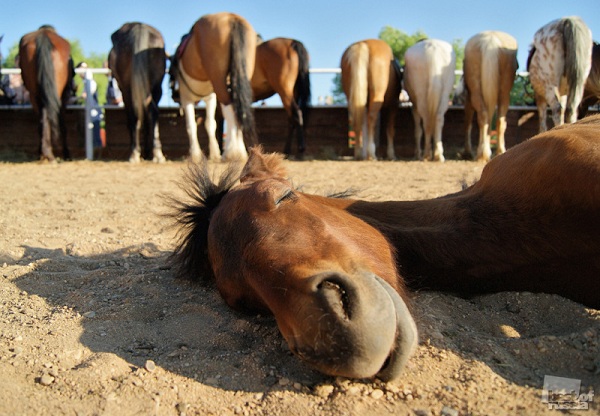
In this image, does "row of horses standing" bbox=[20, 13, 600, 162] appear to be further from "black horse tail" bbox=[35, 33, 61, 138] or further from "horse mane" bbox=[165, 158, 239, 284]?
"horse mane" bbox=[165, 158, 239, 284]

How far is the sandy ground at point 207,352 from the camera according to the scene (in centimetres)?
186

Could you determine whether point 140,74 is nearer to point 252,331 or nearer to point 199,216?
point 199,216

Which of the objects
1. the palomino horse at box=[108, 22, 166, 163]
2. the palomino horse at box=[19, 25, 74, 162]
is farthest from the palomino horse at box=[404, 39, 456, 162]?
the palomino horse at box=[19, 25, 74, 162]

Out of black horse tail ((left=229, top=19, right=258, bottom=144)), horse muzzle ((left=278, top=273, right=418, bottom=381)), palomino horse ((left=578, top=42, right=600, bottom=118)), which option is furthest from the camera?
palomino horse ((left=578, top=42, right=600, bottom=118))

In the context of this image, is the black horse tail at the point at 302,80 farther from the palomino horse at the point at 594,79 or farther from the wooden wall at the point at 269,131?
the palomino horse at the point at 594,79

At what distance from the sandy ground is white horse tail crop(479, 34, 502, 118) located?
8687mm

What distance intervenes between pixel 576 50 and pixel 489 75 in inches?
60.9

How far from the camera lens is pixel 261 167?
2.89 metres

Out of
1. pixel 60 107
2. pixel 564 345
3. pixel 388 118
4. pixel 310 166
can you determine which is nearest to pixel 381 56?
pixel 388 118

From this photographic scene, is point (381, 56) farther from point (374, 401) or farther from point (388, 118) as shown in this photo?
point (374, 401)

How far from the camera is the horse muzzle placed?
5.49 feet

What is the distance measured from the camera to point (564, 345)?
2.22 m

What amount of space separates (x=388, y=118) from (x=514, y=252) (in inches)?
419

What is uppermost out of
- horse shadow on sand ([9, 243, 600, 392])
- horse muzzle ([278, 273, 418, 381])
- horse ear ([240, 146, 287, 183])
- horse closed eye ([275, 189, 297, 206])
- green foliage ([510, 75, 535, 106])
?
green foliage ([510, 75, 535, 106])
